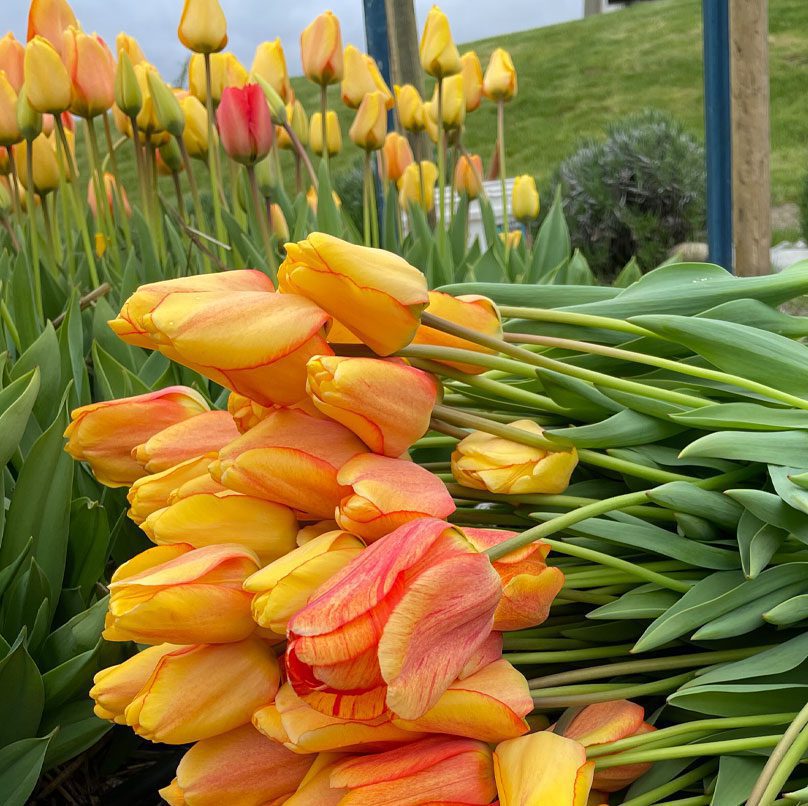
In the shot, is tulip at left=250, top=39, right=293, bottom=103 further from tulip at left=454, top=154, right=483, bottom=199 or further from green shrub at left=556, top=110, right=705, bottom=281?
green shrub at left=556, top=110, right=705, bottom=281

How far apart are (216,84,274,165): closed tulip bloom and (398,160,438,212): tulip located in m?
0.58

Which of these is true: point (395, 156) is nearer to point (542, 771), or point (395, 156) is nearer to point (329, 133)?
point (329, 133)

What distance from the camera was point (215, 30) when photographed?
4.89ft

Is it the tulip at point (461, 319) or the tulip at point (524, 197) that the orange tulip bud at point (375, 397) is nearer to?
the tulip at point (461, 319)

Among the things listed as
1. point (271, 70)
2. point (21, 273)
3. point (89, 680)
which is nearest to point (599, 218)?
point (271, 70)

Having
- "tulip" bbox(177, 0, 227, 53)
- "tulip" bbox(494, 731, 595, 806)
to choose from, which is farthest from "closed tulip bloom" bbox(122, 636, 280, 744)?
"tulip" bbox(177, 0, 227, 53)

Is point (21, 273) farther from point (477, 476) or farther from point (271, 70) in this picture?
point (477, 476)

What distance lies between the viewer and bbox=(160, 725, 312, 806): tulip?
408 millimetres

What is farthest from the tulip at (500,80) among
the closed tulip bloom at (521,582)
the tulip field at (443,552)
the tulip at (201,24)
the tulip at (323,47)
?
the closed tulip bloom at (521,582)

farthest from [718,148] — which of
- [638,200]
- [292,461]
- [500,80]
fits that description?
[638,200]

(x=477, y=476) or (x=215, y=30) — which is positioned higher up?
(x=215, y=30)

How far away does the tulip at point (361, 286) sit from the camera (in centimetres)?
39

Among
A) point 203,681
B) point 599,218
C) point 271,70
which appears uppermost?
point 271,70

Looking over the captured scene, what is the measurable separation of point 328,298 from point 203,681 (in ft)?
0.55
